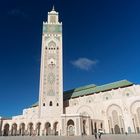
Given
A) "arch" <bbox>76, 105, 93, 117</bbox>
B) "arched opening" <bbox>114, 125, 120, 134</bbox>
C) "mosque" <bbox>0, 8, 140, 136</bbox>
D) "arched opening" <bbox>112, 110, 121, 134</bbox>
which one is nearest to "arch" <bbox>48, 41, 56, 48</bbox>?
"mosque" <bbox>0, 8, 140, 136</bbox>

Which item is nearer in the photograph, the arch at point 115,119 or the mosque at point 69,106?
the mosque at point 69,106

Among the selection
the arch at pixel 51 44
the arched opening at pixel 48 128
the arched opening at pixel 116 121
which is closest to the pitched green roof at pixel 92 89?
the arched opening at pixel 116 121

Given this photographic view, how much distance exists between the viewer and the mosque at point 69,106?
3138cm

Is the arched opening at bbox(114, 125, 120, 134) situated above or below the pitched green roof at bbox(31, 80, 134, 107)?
below

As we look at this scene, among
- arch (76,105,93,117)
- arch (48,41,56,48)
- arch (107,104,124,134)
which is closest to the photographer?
arch (107,104,124,134)

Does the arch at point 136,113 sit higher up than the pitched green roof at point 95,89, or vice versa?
the pitched green roof at point 95,89

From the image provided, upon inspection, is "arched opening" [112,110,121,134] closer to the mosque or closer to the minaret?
the mosque

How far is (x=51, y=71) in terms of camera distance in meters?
39.9

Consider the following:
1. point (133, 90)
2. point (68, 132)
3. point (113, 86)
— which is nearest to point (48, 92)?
point (68, 132)

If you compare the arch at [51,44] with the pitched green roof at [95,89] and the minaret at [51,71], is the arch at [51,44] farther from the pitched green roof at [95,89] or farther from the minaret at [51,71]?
the pitched green roof at [95,89]

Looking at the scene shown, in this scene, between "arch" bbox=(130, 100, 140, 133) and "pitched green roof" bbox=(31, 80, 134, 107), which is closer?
"arch" bbox=(130, 100, 140, 133)

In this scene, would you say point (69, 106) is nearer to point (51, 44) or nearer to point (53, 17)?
point (51, 44)

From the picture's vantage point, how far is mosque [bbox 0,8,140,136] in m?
31.4

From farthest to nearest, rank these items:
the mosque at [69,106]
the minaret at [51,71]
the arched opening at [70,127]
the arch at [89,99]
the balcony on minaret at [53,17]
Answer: the balcony on minaret at [53,17] < the arch at [89,99] < the minaret at [51,71] < the mosque at [69,106] < the arched opening at [70,127]
